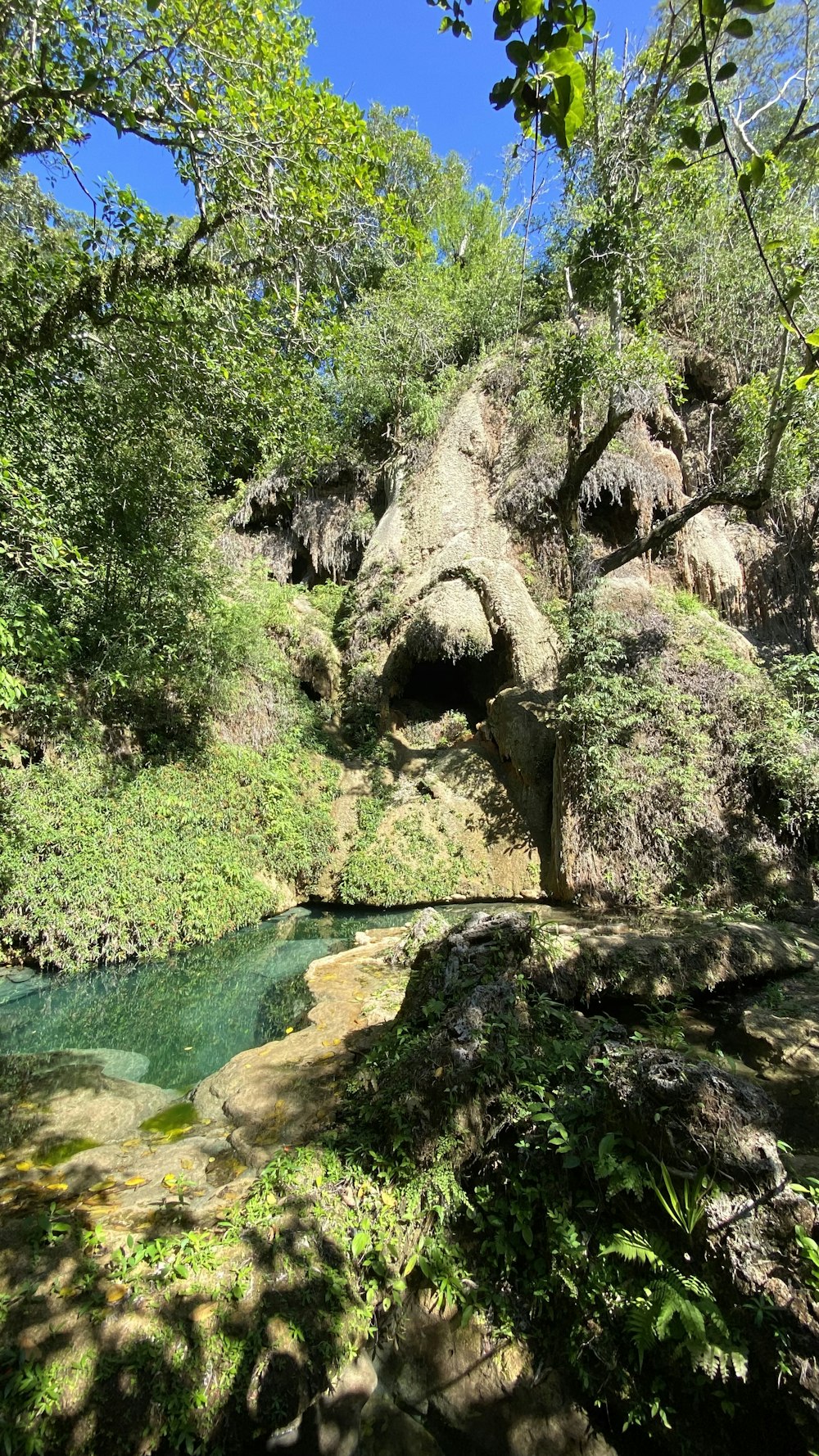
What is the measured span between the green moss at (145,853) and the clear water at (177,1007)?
0.40m

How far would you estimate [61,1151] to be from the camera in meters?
4.14

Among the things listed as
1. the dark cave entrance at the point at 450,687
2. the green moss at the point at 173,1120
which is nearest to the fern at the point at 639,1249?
the green moss at the point at 173,1120

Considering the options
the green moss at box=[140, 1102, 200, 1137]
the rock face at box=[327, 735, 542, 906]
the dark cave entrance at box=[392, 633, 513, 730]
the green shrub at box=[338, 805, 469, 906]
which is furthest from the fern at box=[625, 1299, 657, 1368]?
the dark cave entrance at box=[392, 633, 513, 730]

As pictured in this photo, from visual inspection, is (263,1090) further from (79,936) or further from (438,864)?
(438,864)

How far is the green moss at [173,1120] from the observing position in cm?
444

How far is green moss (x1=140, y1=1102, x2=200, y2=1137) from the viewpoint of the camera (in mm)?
4441

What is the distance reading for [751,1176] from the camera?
8.63 ft


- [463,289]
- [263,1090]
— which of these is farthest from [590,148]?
[263,1090]

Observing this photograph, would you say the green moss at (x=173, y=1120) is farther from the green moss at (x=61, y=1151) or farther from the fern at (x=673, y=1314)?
the fern at (x=673, y=1314)

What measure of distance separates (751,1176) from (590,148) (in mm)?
14053

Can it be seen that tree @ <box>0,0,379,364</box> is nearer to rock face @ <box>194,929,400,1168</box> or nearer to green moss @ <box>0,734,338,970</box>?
green moss @ <box>0,734,338,970</box>

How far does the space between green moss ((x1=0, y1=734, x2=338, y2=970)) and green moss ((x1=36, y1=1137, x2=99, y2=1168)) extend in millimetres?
4008

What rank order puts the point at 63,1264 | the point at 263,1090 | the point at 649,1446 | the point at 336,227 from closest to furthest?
1. the point at 649,1446
2. the point at 63,1264
3. the point at 263,1090
4. the point at 336,227

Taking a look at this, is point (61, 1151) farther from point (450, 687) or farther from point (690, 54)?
point (450, 687)
